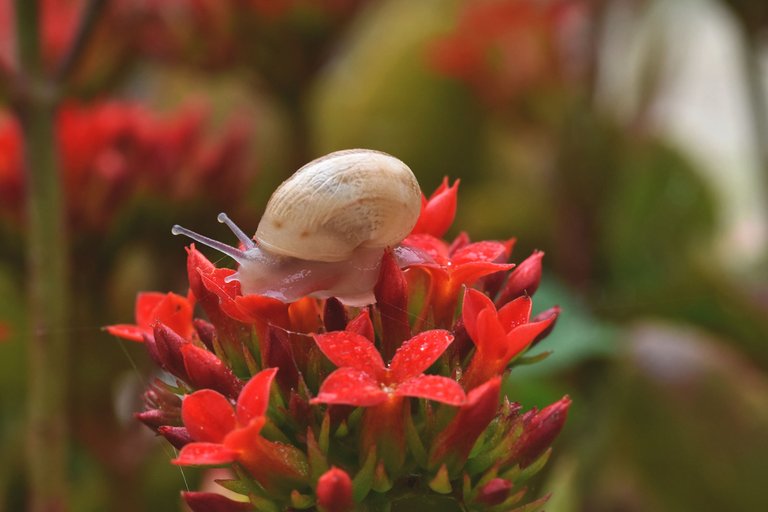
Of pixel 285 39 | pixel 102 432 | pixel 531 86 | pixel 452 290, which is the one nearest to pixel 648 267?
pixel 531 86

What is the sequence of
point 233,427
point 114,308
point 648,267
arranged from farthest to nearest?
1. point 648,267
2. point 114,308
3. point 233,427

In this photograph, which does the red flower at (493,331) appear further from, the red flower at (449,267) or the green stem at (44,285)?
the green stem at (44,285)

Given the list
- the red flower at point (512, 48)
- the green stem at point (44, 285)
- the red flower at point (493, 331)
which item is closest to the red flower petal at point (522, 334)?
the red flower at point (493, 331)

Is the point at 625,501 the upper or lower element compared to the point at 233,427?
lower

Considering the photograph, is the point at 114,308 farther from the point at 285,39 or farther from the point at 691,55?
the point at 691,55

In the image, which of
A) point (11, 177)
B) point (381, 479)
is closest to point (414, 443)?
point (381, 479)
